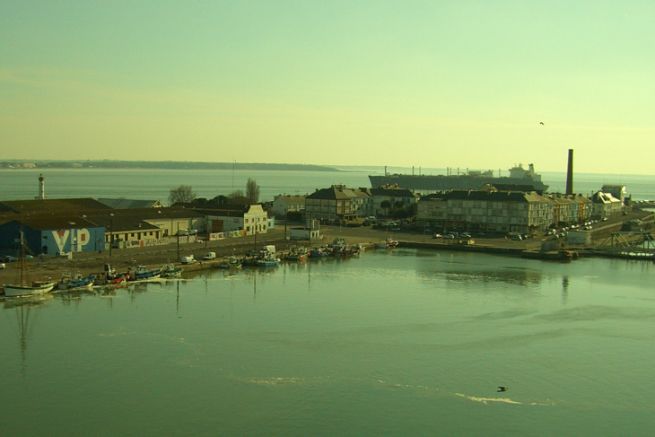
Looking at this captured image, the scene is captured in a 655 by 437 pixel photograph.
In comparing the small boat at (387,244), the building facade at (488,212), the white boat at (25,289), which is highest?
the building facade at (488,212)

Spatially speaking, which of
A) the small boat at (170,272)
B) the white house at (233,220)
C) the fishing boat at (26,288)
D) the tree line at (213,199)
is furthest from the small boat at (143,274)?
the tree line at (213,199)

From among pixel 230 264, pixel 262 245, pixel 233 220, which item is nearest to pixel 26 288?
pixel 230 264

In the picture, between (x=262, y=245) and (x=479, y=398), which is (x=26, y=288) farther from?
(x=262, y=245)

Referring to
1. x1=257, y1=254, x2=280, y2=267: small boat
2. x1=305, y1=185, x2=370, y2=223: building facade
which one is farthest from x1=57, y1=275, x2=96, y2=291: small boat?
x1=305, y1=185, x2=370, y2=223: building facade

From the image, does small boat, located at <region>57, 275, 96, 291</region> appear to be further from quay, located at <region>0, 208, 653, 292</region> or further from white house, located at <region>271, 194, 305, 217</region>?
white house, located at <region>271, 194, 305, 217</region>

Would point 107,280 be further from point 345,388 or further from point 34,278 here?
point 345,388

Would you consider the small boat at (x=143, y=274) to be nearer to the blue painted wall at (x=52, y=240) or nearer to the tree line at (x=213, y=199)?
the blue painted wall at (x=52, y=240)
